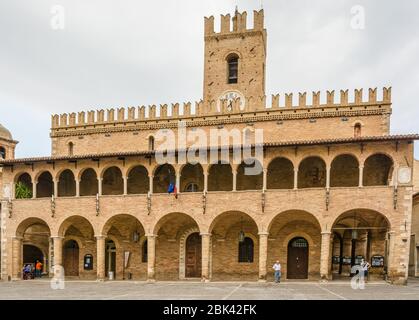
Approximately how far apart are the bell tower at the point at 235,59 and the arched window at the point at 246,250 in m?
9.07

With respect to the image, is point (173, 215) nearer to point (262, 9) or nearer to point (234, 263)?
point (234, 263)

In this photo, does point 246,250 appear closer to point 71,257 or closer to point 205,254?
point 205,254

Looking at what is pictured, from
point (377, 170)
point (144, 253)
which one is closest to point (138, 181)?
point (144, 253)

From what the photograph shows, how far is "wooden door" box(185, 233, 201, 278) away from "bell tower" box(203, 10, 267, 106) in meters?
8.99

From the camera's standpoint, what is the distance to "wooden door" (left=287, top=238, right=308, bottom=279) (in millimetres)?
23266

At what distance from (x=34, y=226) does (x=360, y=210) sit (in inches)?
783

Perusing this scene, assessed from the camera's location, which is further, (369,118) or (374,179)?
(369,118)

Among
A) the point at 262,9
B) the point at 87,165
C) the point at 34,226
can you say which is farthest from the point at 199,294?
the point at 262,9

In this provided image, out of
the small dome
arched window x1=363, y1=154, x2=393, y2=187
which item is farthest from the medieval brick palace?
the small dome

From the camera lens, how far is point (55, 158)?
24.1 meters

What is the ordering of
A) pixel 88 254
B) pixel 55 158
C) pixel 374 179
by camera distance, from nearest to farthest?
pixel 374 179
pixel 55 158
pixel 88 254

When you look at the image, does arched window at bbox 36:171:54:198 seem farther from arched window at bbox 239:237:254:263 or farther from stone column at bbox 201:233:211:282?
arched window at bbox 239:237:254:263

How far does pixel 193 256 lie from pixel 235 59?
1298 cm

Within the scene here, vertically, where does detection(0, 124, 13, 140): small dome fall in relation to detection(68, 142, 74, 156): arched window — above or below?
above
